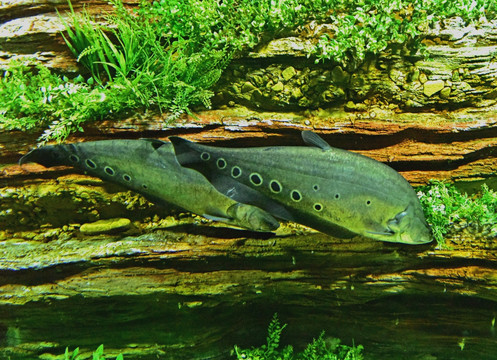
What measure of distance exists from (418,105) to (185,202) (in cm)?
180

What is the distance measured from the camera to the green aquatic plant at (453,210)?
112 inches

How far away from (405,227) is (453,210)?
80 centimetres

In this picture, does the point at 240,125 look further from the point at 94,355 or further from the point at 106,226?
the point at 94,355

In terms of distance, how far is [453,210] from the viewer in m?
2.88

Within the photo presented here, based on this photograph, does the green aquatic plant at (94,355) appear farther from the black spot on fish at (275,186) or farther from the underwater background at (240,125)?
the black spot on fish at (275,186)

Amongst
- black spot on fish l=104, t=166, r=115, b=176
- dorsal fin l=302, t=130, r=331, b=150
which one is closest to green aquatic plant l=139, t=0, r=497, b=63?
dorsal fin l=302, t=130, r=331, b=150

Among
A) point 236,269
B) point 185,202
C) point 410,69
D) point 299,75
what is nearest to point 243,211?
point 185,202

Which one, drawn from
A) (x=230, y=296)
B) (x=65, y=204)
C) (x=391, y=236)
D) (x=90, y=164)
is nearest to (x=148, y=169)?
(x=90, y=164)

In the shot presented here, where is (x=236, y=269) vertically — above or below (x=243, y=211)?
below

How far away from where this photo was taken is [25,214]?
3.10 m

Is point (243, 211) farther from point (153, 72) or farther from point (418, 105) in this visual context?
point (418, 105)

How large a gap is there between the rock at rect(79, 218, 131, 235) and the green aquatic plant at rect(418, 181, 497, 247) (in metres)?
2.22

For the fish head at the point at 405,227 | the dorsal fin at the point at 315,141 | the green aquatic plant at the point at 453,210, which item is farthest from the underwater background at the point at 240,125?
the fish head at the point at 405,227

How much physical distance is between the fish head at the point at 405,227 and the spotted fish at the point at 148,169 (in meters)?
0.70
